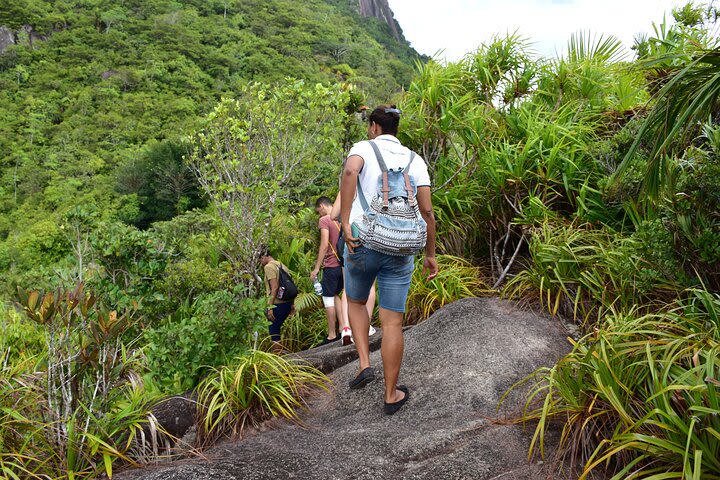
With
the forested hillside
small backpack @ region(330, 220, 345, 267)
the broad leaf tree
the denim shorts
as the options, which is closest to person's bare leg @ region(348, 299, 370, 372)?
the denim shorts

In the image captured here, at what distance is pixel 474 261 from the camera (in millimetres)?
6133

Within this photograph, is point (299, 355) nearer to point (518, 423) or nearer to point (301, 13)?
point (518, 423)

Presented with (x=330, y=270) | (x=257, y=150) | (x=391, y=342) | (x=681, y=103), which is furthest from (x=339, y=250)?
(x=681, y=103)

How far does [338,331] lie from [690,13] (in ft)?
18.8

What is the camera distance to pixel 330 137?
7285 millimetres

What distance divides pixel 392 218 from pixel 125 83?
70.2 meters

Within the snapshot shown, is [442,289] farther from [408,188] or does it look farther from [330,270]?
[408,188]

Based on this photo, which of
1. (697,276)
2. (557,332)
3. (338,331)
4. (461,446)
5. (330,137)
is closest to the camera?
(461,446)

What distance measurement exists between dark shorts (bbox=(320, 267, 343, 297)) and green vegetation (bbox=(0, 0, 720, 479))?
0.77 meters

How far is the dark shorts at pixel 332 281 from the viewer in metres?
5.50

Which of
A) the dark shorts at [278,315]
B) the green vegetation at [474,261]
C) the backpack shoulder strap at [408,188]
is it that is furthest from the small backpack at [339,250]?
the backpack shoulder strap at [408,188]

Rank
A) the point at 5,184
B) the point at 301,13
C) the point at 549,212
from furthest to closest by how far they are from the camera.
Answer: the point at 301,13 → the point at 5,184 → the point at 549,212

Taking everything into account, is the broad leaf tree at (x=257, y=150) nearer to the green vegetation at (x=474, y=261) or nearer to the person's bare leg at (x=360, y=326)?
the green vegetation at (x=474, y=261)

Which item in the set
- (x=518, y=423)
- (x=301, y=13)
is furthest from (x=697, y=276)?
(x=301, y=13)
